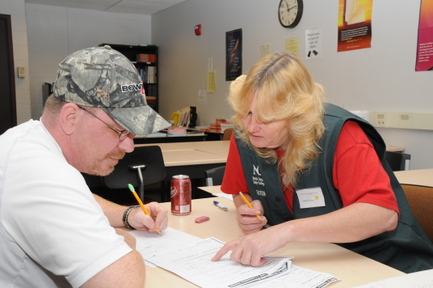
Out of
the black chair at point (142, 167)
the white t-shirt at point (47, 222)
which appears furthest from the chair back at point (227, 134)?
the white t-shirt at point (47, 222)

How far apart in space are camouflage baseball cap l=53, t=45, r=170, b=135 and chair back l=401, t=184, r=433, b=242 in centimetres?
115

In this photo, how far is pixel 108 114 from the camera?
102 cm

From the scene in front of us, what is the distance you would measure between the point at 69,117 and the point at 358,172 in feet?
2.89

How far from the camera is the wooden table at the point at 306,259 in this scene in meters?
1.09

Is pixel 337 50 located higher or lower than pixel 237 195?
higher

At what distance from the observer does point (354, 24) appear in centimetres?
410

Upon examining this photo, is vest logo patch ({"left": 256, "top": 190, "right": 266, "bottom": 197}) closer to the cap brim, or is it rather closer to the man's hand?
the man's hand

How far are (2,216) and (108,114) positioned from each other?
0.32 metres

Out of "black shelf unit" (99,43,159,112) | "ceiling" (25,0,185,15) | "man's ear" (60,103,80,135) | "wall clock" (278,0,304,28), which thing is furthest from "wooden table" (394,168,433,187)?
"black shelf unit" (99,43,159,112)

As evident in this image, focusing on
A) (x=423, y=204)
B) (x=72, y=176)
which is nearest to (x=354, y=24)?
(x=423, y=204)

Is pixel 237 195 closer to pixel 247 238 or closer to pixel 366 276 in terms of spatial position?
pixel 247 238

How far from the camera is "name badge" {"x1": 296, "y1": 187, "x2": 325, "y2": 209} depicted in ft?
4.77

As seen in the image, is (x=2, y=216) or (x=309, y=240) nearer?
(x=2, y=216)

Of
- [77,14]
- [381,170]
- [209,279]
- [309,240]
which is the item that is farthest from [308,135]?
[77,14]
